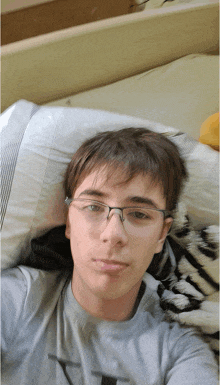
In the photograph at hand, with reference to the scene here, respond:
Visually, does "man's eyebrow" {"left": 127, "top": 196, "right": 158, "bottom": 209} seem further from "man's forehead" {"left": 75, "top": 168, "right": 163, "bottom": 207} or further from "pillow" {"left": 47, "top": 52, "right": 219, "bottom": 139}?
"pillow" {"left": 47, "top": 52, "right": 219, "bottom": 139}

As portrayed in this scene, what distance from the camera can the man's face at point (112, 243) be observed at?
542 millimetres

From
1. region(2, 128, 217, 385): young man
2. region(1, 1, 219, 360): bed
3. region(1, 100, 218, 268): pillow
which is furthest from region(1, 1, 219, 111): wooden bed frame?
region(2, 128, 217, 385): young man

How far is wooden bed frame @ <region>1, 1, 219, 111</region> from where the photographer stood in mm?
847

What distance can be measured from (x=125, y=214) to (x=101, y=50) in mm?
525

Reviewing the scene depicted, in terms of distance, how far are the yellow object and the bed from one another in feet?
0.06

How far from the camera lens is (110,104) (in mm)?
832

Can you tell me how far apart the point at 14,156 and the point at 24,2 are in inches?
29.3

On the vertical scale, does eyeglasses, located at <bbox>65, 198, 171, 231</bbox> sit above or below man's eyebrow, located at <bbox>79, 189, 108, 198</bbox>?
below

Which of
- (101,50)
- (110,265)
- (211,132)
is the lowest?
(110,265)

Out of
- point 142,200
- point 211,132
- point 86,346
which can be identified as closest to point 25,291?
point 86,346

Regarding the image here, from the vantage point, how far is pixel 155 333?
0.56m

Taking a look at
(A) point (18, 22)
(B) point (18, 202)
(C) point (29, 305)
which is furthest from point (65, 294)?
(A) point (18, 22)

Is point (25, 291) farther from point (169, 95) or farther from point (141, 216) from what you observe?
point (169, 95)

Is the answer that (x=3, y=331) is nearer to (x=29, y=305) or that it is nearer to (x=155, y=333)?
(x=29, y=305)
